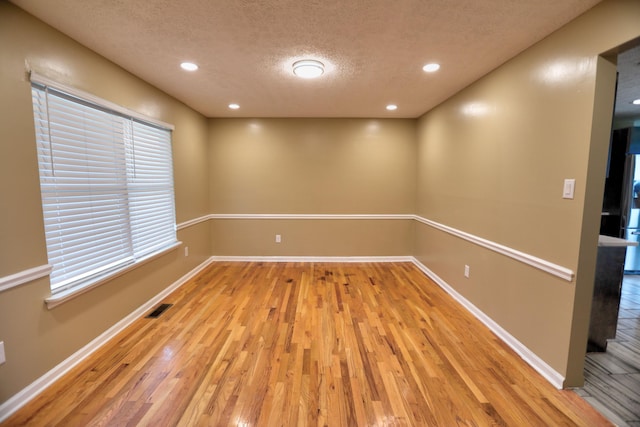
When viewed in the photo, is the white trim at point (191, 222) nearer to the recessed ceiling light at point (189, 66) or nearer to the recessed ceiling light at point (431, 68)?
the recessed ceiling light at point (189, 66)

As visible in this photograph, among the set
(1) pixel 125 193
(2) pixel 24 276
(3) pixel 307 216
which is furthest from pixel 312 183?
(2) pixel 24 276

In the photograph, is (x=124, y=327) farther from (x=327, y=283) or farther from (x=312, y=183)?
(x=312, y=183)

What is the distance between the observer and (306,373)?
6.28ft

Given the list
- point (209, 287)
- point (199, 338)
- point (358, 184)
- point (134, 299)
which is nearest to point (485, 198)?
point (358, 184)

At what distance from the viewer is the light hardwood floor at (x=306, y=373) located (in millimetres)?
1569

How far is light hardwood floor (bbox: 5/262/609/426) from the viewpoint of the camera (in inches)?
61.8

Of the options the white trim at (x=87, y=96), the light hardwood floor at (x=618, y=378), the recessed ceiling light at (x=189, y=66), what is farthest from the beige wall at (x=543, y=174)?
the white trim at (x=87, y=96)

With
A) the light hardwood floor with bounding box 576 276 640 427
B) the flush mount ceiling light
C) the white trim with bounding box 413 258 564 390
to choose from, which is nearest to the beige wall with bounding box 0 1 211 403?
the flush mount ceiling light

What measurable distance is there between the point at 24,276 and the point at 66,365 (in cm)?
74

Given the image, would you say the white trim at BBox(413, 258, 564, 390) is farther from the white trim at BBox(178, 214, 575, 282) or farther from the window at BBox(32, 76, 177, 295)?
the window at BBox(32, 76, 177, 295)

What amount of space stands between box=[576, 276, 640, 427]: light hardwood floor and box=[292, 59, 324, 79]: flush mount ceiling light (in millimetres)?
2968

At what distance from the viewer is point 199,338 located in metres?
2.35

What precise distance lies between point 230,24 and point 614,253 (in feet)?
10.5

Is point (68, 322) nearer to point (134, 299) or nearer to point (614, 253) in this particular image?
point (134, 299)
